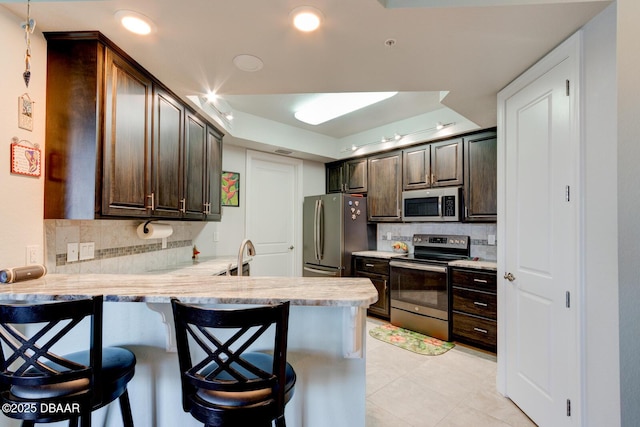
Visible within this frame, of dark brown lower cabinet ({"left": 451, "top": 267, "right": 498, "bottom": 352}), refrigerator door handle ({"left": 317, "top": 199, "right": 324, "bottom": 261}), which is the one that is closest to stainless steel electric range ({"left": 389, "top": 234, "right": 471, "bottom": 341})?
dark brown lower cabinet ({"left": 451, "top": 267, "right": 498, "bottom": 352})

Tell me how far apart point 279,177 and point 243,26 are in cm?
299

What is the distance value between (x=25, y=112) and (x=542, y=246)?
296 centimetres

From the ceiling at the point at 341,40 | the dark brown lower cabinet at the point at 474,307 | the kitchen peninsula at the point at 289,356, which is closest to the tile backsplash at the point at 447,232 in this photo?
the dark brown lower cabinet at the point at 474,307

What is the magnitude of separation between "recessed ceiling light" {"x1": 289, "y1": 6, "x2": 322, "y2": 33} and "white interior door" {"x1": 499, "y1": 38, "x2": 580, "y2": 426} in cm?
138

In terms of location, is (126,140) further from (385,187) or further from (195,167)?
(385,187)

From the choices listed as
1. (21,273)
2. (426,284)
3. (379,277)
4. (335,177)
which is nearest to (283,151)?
(335,177)

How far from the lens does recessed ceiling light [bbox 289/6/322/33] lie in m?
1.37

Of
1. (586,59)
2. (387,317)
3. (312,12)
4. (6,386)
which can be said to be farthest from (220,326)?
(387,317)

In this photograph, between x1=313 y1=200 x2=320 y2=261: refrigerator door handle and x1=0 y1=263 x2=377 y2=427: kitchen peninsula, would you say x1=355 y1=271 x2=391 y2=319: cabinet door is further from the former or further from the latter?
x1=0 y1=263 x2=377 y2=427: kitchen peninsula

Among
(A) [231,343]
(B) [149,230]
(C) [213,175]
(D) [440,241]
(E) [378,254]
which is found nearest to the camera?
(A) [231,343]

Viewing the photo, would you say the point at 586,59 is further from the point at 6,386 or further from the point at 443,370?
the point at 6,386

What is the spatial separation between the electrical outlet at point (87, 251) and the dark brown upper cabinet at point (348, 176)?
10.9 feet

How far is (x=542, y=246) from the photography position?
1.82 m

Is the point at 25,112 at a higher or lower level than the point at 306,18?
lower
